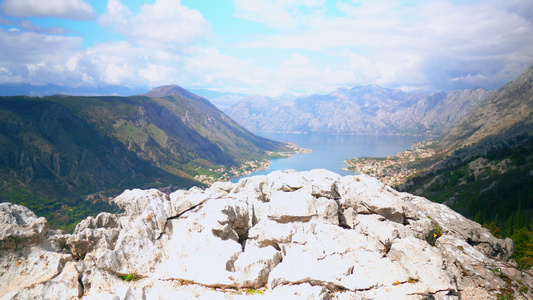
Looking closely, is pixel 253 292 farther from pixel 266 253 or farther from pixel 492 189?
pixel 492 189

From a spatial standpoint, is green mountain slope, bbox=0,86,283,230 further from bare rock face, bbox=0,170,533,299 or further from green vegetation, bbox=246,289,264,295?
green vegetation, bbox=246,289,264,295

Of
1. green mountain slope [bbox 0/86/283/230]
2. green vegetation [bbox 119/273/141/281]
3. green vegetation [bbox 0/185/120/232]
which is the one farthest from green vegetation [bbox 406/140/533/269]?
green mountain slope [bbox 0/86/283/230]

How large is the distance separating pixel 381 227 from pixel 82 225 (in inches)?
848

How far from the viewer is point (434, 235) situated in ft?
59.3

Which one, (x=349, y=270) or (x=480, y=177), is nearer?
(x=349, y=270)

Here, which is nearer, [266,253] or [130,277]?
[130,277]

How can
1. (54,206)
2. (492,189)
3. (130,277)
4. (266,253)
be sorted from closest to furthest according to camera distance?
1. (130,277)
2. (266,253)
3. (492,189)
4. (54,206)

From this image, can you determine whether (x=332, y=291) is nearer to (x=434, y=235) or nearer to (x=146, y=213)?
(x=434, y=235)

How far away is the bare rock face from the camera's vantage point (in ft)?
45.3

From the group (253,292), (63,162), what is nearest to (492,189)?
(253,292)

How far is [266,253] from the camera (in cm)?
1551

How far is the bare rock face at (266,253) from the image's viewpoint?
45.3 ft

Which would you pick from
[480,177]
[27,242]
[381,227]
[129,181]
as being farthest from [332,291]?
[129,181]

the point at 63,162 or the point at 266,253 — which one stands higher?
the point at 266,253
